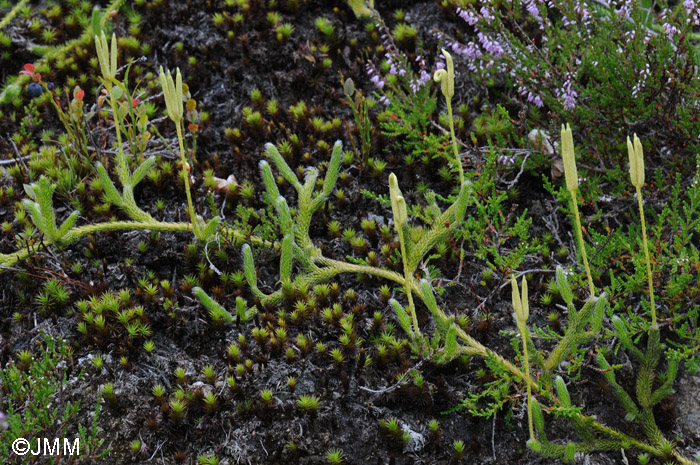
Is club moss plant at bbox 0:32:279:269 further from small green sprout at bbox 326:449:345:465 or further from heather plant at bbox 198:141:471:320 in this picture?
small green sprout at bbox 326:449:345:465

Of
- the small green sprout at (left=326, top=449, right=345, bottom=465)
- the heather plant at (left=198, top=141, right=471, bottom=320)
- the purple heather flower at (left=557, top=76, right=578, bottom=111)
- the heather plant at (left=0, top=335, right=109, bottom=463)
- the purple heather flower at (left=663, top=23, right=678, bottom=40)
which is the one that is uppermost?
the purple heather flower at (left=663, top=23, right=678, bottom=40)

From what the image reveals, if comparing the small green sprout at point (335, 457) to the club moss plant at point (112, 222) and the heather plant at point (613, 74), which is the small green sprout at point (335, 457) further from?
the heather plant at point (613, 74)

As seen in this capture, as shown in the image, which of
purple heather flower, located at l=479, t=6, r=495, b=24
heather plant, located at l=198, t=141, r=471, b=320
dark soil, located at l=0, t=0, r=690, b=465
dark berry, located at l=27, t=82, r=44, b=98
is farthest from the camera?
dark berry, located at l=27, t=82, r=44, b=98

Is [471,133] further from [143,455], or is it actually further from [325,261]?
[143,455]

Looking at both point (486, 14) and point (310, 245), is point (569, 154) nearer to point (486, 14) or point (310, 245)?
point (310, 245)

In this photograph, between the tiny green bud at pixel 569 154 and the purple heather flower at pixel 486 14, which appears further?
the purple heather flower at pixel 486 14

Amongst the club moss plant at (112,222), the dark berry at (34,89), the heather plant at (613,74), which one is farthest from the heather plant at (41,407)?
the heather plant at (613,74)

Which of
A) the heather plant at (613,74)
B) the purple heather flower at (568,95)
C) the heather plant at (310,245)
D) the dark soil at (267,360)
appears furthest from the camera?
the purple heather flower at (568,95)

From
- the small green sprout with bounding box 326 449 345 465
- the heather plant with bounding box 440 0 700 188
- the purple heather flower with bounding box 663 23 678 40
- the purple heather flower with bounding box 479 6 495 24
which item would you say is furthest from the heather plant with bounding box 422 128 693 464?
the purple heather flower with bounding box 479 6 495 24

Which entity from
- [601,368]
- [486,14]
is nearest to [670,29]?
[486,14]

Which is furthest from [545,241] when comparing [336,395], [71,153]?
[71,153]

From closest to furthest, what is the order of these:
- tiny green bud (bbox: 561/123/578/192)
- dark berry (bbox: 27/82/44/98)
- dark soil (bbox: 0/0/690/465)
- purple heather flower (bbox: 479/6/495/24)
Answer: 1. tiny green bud (bbox: 561/123/578/192)
2. dark soil (bbox: 0/0/690/465)
3. purple heather flower (bbox: 479/6/495/24)
4. dark berry (bbox: 27/82/44/98)
